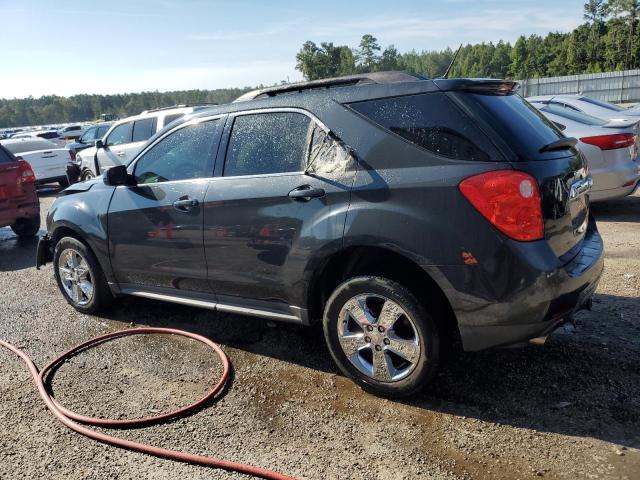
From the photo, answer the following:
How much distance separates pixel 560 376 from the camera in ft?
11.1

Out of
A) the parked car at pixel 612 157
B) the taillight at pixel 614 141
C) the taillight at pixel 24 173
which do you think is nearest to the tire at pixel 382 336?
the parked car at pixel 612 157

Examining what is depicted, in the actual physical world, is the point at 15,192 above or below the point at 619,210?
above

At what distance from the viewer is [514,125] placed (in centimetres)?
303

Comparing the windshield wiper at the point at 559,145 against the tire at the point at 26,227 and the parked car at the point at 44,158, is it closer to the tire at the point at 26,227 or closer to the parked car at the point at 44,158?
the tire at the point at 26,227

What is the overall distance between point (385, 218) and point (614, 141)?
17.4 feet

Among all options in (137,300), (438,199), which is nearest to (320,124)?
(438,199)

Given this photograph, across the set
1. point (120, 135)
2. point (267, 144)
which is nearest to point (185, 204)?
point (267, 144)

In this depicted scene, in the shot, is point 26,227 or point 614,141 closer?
point 614,141

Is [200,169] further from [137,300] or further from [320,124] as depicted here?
[137,300]

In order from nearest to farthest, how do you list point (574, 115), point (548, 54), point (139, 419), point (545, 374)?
point (139, 419), point (545, 374), point (574, 115), point (548, 54)

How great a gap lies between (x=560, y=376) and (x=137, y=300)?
3904mm

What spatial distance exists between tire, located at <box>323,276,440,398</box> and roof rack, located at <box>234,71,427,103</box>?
3.95 ft

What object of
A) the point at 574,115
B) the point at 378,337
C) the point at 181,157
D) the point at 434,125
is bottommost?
the point at 378,337

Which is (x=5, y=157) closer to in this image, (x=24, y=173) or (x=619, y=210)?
(x=24, y=173)
